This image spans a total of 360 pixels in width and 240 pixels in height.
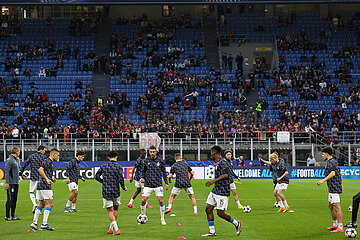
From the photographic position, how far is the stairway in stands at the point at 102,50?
5528cm

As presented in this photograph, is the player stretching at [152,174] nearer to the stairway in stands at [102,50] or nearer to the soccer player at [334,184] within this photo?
the soccer player at [334,184]

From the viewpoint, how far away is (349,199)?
87.6 ft

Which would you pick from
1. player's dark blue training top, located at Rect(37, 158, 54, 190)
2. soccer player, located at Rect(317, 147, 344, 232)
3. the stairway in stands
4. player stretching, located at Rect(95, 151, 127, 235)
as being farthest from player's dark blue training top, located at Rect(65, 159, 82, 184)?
the stairway in stands

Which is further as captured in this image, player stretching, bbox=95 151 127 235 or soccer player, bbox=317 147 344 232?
soccer player, bbox=317 147 344 232

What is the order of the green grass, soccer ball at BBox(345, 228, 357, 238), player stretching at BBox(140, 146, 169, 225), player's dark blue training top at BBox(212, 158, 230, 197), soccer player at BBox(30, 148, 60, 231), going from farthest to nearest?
player stretching at BBox(140, 146, 169, 225)
soccer player at BBox(30, 148, 60, 231)
the green grass
soccer ball at BBox(345, 228, 357, 238)
player's dark blue training top at BBox(212, 158, 230, 197)

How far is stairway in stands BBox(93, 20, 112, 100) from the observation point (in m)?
55.3

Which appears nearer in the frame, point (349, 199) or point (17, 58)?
point (349, 199)

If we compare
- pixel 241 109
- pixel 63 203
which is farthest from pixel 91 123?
pixel 63 203

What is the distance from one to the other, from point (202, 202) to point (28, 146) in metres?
23.8

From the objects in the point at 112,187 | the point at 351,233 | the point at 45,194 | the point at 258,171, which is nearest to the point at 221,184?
the point at 112,187

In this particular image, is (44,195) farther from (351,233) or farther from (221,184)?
(351,233)

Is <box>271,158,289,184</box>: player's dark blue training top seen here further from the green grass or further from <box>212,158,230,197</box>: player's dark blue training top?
<box>212,158,230,197</box>: player's dark blue training top

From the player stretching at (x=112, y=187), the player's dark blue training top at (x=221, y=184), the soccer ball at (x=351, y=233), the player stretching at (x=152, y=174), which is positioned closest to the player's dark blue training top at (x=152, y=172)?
the player stretching at (x=152, y=174)

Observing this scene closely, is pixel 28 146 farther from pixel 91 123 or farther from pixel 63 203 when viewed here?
pixel 63 203
